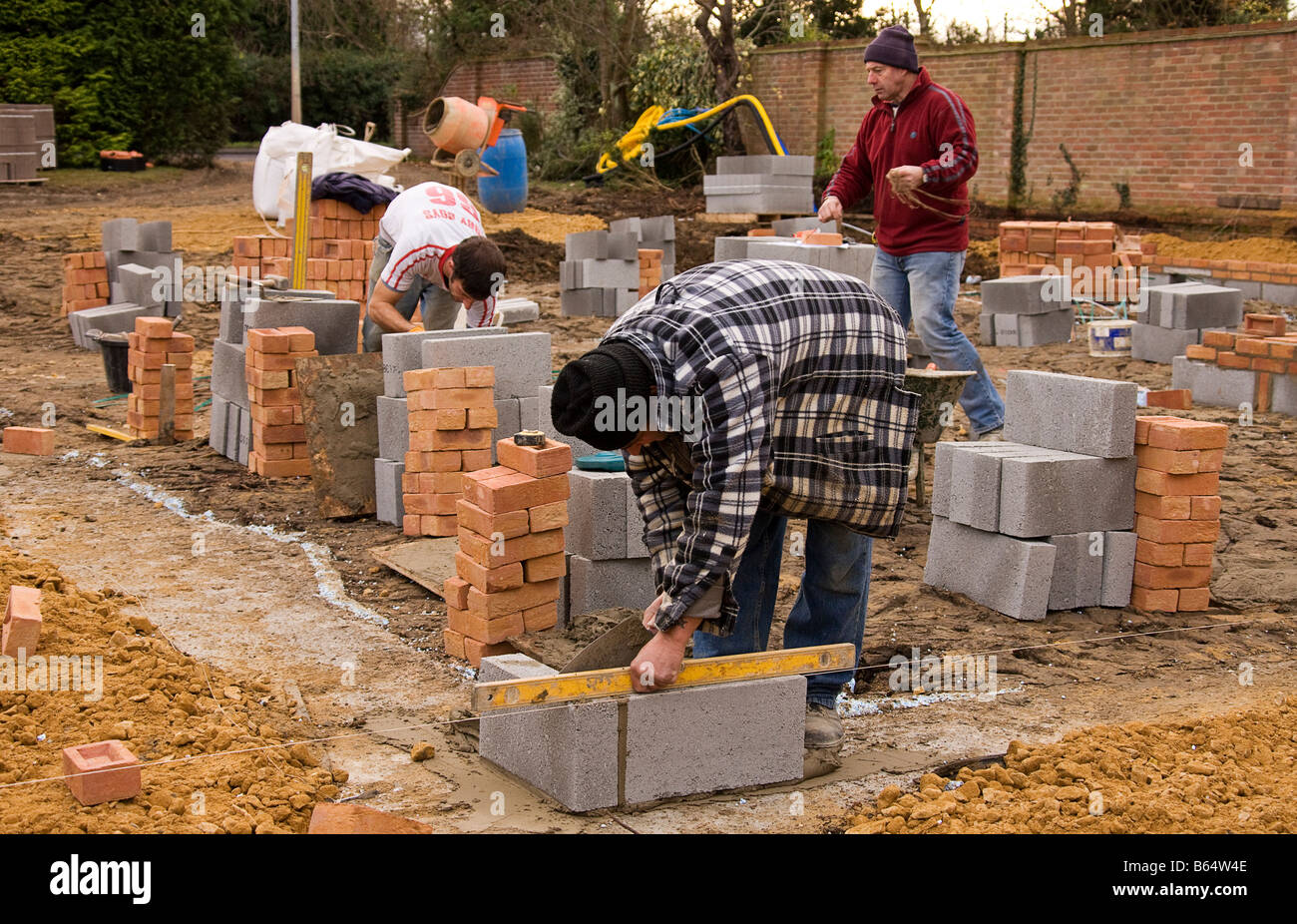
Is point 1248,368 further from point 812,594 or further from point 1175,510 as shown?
point 812,594

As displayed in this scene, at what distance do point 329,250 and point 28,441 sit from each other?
442 cm

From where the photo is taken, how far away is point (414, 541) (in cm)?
576

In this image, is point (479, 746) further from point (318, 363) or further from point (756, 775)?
point (318, 363)

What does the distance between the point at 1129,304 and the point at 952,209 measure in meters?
6.64

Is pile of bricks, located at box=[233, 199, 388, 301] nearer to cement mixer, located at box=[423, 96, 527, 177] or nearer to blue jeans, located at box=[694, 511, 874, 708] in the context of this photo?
cement mixer, located at box=[423, 96, 527, 177]

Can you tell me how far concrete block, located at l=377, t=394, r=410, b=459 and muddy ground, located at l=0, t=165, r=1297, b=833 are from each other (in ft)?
1.29

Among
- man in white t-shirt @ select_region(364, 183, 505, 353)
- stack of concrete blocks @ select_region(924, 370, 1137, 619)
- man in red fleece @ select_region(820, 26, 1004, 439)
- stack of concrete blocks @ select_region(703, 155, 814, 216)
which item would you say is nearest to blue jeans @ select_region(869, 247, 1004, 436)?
man in red fleece @ select_region(820, 26, 1004, 439)

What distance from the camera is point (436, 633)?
4805 mm

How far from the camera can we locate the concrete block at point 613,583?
460 centimetres

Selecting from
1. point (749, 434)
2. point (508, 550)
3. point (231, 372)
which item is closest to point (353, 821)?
point (749, 434)

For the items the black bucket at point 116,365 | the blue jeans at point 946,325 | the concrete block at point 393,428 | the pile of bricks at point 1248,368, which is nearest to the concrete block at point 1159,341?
the pile of bricks at point 1248,368

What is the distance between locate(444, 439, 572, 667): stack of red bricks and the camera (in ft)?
14.1

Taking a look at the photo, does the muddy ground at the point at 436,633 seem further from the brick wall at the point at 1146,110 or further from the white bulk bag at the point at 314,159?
the brick wall at the point at 1146,110
